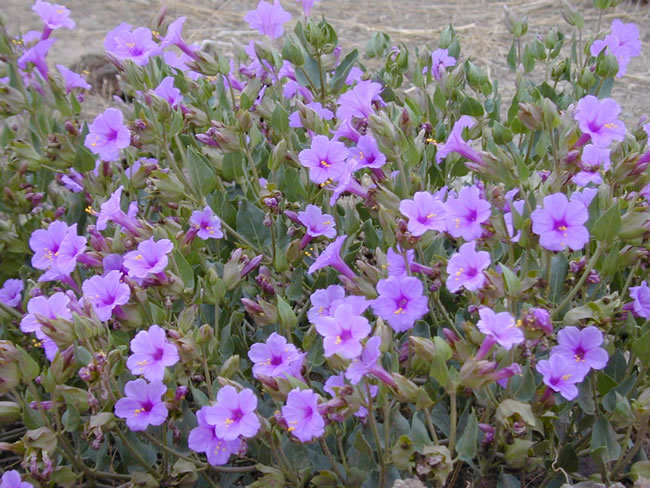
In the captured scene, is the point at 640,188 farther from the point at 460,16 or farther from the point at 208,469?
the point at 460,16

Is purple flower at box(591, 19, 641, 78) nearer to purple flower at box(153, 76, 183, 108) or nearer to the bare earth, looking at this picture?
purple flower at box(153, 76, 183, 108)

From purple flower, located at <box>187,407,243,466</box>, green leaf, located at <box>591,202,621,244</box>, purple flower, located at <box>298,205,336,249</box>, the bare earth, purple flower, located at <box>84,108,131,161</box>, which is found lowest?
the bare earth

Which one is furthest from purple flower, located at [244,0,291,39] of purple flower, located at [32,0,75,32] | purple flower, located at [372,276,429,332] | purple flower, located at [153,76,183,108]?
purple flower, located at [372,276,429,332]

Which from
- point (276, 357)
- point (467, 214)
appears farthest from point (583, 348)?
point (276, 357)

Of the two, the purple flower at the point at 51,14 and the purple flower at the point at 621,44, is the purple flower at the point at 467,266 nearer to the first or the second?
the purple flower at the point at 621,44

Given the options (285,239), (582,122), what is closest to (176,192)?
(285,239)

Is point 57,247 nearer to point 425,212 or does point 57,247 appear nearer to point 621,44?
point 425,212

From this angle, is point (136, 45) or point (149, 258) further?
point (136, 45)
